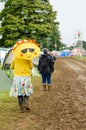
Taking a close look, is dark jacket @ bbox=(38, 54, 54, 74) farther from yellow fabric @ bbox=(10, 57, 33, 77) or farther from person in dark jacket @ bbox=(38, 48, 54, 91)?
yellow fabric @ bbox=(10, 57, 33, 77)

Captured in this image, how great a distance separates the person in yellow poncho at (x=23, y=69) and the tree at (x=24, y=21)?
46631 millimetres

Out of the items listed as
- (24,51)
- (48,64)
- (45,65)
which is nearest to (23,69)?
(24,51)

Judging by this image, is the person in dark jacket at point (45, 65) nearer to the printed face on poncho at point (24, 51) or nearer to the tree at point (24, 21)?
the printed face on poncho at point (24, 51)

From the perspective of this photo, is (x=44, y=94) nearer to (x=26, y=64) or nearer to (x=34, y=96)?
(x=34, y=96)

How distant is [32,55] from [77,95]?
511 centimetres

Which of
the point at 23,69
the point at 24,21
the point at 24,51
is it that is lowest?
the point at 24,21

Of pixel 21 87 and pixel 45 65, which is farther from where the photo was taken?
pixel 45 65

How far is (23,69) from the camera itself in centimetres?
1444

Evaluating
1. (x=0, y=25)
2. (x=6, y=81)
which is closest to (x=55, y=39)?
(x=0, y=25)

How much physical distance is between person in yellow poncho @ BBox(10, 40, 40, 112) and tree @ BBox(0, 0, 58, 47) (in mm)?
46631

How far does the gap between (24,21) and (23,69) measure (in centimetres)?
4901

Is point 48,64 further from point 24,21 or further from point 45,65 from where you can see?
point 24,21

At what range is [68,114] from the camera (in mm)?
13672

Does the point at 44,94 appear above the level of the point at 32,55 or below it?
below
